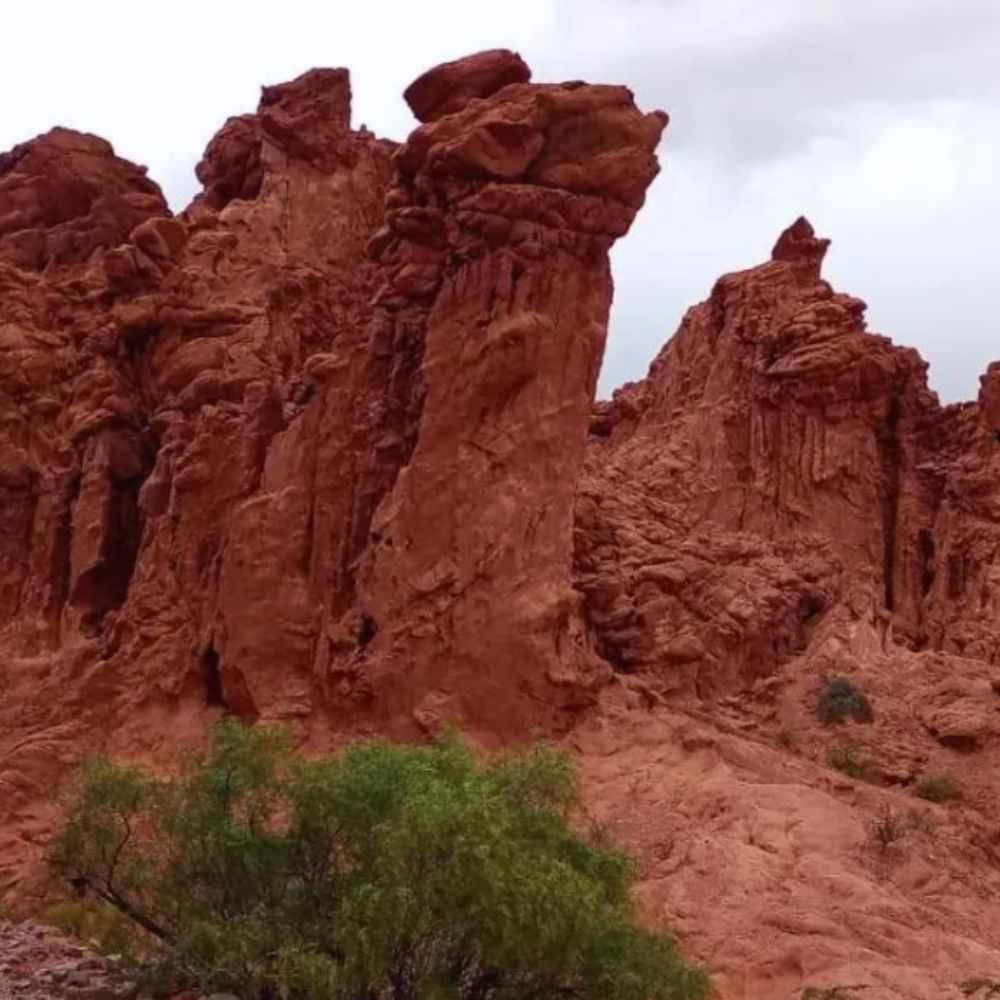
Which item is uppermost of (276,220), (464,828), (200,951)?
(276,220)

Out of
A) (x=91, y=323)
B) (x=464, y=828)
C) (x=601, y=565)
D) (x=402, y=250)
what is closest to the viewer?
(x=464, y=828)

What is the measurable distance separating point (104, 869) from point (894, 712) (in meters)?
12.2

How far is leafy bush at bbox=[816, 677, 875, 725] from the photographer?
25.0 m

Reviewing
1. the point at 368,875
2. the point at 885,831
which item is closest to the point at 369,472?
the point at 885,831

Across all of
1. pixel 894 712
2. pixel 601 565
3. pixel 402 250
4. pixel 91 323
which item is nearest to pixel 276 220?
pixel 91 323

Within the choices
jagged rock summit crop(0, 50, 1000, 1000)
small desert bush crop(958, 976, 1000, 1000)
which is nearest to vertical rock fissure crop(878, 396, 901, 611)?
jagged rock summit crop(0, 50, 1000, 1000)

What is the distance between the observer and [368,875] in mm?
16656

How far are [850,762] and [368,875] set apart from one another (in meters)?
9.37

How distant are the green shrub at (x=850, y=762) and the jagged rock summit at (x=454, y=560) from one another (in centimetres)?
18

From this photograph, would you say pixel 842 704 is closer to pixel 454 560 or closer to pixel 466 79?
pixel 454 560

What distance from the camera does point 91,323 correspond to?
3028 centimetres

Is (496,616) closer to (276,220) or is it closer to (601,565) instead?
(601,565)

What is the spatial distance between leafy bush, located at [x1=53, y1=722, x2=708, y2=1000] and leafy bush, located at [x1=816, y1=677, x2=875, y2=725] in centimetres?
734

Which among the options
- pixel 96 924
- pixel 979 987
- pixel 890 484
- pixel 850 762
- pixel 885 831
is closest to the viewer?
pixel 979 987
